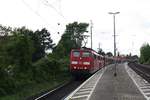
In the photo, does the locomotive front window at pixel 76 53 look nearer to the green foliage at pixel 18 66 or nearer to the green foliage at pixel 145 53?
the green foliage at pixel 18 66

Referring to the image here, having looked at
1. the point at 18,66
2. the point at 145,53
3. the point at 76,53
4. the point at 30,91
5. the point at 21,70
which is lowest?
the point at 30,91

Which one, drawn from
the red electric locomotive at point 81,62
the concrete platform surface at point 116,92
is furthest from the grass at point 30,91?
the concrete platform surface at point 116,92

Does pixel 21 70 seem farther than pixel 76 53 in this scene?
No

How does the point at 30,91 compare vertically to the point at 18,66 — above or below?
below

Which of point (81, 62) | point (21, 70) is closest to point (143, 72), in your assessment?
point (81, 62)

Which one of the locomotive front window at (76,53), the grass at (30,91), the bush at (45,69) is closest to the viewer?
the grass at (30,91)

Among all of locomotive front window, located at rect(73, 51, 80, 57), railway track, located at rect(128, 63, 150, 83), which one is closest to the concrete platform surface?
railway track, located at rect(128, 63, 150, 83)

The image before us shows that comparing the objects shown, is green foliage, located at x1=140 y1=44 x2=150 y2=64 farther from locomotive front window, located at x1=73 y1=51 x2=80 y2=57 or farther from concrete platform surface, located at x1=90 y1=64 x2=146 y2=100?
concrete platform surface, located at x1=90 y1=64 x2=146 y2=100

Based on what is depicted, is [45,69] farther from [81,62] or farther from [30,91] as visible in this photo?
[30,91]

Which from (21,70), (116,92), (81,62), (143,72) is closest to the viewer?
(116,92)

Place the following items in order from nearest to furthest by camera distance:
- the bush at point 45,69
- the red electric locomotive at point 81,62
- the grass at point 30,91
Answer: the grass at point 30,91 < the bush at point 45,69 < the red electric locomotive at point 81,62

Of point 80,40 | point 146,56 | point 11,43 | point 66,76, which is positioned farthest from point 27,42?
point 146,56

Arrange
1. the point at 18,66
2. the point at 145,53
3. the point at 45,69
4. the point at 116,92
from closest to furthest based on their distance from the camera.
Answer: the point at 116,92 < the point at 18,66 < the point at 45,69 < the point at 145,53

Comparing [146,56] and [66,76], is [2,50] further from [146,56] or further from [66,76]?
[146,56]
